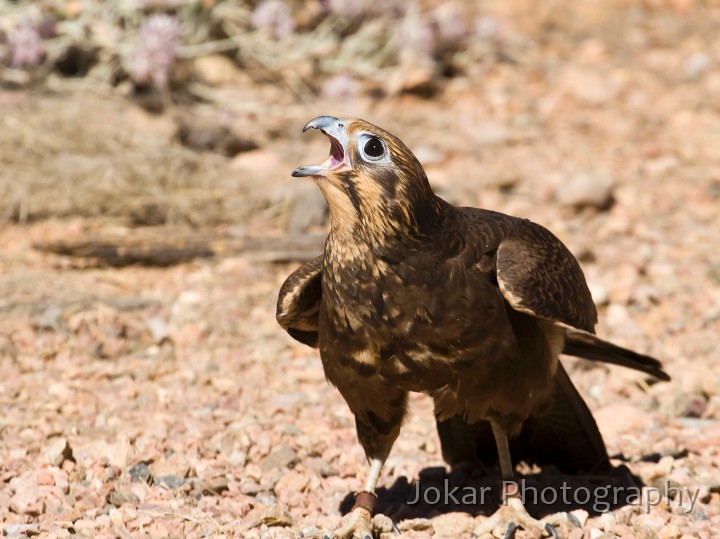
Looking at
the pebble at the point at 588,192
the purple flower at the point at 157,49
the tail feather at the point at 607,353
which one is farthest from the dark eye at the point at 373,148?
the purple flower at the point at 157,49

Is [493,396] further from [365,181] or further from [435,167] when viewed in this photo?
[435,167]

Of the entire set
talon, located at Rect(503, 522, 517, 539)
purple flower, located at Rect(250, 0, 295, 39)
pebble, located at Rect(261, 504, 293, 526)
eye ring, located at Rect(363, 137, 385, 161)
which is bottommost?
pebble, located at Rect(261, 504, 293, 526)

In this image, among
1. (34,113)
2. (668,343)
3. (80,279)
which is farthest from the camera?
(34,113)

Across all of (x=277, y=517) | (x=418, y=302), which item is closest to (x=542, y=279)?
(x=418, y=302)

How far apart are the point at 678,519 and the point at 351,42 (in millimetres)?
7567

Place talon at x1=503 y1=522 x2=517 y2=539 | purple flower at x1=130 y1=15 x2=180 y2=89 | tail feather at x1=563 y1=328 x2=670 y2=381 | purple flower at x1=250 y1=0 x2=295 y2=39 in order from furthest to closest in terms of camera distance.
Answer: purple flower at x1=250 y1=0 x2=295 y2=39, purple flower at x1=130 y1=15 x2=180 y2=89, tail feather at x1=563 y1=328 x2=670 y2=381, talon at x1=503 y1=522 x2=517 y2=539

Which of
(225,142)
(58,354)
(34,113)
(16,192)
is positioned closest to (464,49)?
(225,142)

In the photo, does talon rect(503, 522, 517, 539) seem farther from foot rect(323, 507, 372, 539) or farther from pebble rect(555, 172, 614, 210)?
pebble rect(555, 172, 614, 210)

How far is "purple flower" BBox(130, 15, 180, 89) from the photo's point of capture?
9164 mm

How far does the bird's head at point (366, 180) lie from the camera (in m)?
3.85

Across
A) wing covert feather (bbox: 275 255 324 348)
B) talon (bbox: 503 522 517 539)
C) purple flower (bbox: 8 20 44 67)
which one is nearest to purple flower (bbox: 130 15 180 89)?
purple flower (bbox: 8 20 44 67)

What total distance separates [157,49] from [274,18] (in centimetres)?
143

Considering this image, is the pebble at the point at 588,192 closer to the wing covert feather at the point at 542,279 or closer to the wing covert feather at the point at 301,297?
the wing covert feather at the point at 542,279

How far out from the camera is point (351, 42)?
10.9 m
